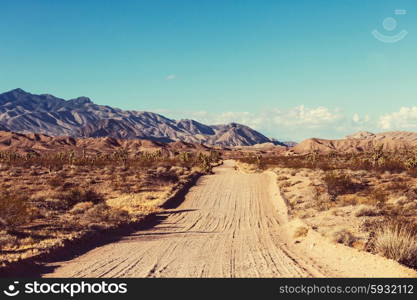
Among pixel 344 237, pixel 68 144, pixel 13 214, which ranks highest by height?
pixel 68 144

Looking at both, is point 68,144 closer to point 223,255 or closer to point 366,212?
point 366,212

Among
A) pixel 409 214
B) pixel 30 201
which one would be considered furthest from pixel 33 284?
pixel 409 214

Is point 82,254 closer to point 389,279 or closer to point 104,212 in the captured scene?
point 104,212

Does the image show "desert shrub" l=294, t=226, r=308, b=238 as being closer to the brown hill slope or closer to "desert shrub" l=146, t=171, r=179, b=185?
"desert shrub" l=146, t=171, r=179, b=185

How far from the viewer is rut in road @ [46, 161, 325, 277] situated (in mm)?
9391

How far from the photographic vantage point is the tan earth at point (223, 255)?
926 centimetres

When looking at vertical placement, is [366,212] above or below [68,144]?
below

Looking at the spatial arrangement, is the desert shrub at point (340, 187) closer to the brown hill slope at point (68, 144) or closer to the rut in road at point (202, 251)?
the rut in road at point (202, 251)

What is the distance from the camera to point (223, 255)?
11.3 m

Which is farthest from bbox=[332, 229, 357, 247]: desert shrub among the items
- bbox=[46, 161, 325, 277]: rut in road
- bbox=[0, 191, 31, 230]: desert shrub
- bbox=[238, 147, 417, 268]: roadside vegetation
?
bbox=[0, 191, 31, 230]: desert shrub

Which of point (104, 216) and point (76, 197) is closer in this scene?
point (104, 216)

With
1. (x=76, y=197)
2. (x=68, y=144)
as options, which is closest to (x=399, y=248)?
(x=76, y=197)

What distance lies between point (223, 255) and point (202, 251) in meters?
0.86

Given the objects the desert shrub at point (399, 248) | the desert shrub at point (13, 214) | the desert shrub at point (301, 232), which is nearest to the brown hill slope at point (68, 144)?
the desert shrub at point (13, 214)
